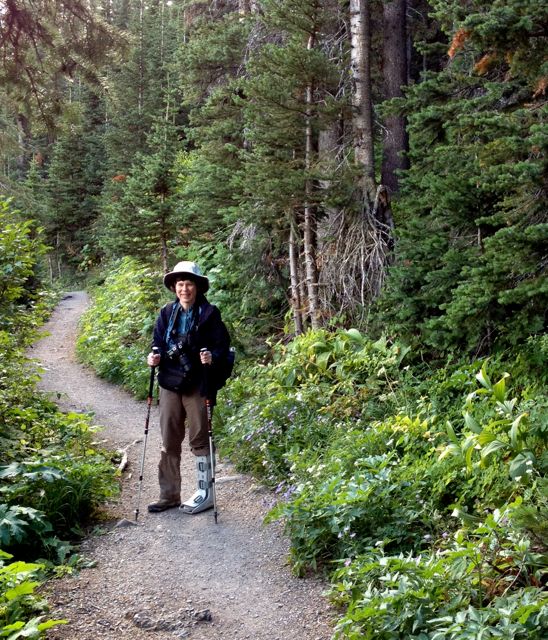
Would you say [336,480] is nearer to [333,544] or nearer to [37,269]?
[333,544]

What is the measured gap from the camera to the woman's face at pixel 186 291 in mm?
6566

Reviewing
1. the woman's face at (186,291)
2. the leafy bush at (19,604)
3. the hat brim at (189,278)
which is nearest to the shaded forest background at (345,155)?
the hat brim at (189,278)

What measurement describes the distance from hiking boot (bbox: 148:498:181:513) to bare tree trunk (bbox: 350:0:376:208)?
16.7ft

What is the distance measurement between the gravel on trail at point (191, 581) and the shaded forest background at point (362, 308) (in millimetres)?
250

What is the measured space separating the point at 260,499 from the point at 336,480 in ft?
5.41

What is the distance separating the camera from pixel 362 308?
9.12 meters

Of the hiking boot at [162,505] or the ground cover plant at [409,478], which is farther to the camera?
the hiking boot at [162,505]

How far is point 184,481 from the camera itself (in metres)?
7.63

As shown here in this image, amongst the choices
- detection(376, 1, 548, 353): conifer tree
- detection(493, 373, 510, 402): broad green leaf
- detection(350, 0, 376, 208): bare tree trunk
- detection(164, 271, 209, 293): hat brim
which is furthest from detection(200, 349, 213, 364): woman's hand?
detection(350, 0, 376, 208): bare tree trunk

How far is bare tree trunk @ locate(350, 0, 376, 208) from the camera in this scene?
371 inches

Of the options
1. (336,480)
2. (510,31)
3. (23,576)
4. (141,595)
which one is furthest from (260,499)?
(510,31)

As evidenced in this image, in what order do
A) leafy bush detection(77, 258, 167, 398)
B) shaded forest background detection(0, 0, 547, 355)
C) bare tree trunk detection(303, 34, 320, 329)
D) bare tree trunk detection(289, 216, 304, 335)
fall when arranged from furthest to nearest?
1. leafy bush detection(77, 258, 167, 398)
2. bare tree trunk detection(289, 216, 304, 335)
3. bare tree trunk detection(303, 34, 320, 329)
4. shaded forest background detection(0, 0, 547, 355)

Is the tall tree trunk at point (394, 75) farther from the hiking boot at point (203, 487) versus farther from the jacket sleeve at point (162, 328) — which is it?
the hiking boot at point (203, 487)

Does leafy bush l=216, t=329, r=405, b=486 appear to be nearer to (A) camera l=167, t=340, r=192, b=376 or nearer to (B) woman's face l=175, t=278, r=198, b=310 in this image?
(A) camera l=167, t=340, r=192, b=376
